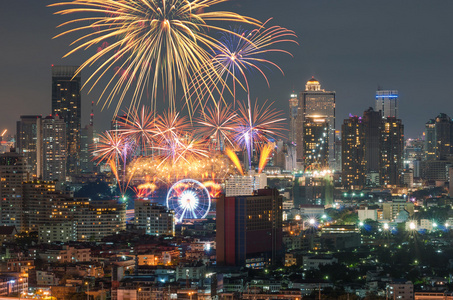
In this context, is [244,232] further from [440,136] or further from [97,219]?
[440,136]

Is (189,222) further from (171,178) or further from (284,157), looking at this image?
(284,157)

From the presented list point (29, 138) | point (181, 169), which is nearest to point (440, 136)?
point (29, 138)

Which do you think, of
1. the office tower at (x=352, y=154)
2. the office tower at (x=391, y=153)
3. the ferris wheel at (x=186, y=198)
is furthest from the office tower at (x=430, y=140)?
the ferris wheel at (x=186, y=198)

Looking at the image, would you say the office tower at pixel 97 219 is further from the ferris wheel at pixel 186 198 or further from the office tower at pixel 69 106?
the office tower at pixel 69 106

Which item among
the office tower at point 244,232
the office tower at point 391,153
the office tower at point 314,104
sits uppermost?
the office tower at point 314,104

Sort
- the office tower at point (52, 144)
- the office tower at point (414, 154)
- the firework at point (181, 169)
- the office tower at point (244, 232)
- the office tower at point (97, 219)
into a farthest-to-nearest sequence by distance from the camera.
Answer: the office tower at point (414, 154), the office tower at point (52, 144), the firework at point (181, 169), the office tower at point (97, 219), the office tower at point (244, 232)

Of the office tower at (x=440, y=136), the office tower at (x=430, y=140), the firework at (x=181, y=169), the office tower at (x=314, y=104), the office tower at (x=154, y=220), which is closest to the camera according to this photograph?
the office tower at (x=154, y=220)
